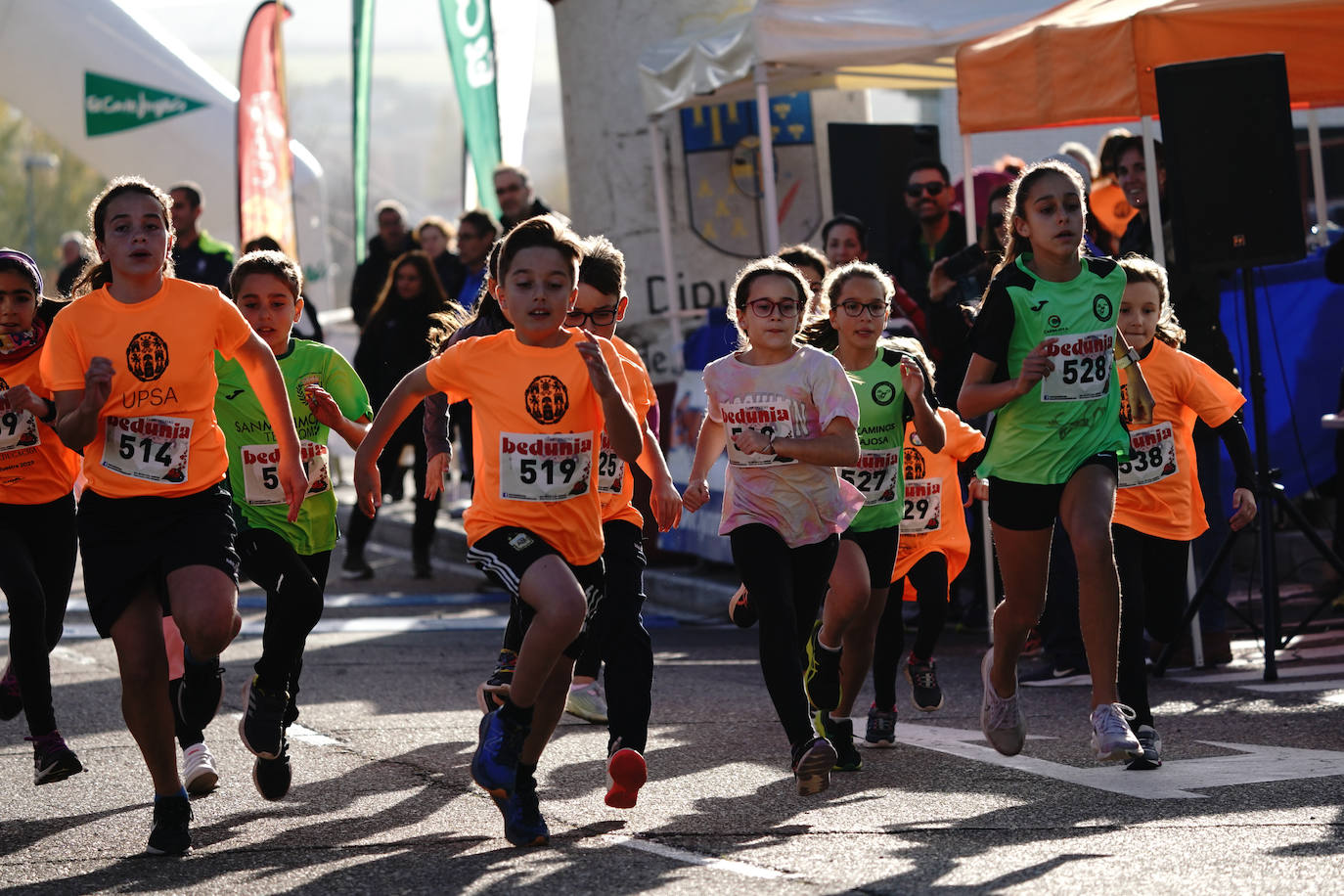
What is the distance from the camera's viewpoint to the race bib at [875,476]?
684cm

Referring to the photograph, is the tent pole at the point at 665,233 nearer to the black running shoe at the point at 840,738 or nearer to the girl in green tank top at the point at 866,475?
the girl in green tank top at the point at 866,475

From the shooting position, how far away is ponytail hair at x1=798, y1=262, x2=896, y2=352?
6.93 meters

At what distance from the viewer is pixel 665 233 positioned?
1424 cm

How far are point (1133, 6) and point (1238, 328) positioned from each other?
5.60ft

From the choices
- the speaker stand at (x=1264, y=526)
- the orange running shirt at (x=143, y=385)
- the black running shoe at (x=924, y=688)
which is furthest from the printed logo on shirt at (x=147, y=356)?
the speaker stand at (x=1264, y=526)

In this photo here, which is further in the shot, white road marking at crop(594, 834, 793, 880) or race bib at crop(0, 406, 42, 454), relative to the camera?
race bib at crop(0, 406, 42, 454)

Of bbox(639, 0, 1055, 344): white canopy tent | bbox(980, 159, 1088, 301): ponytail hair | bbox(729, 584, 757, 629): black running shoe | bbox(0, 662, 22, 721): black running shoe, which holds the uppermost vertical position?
bbox(639, 0, 1055, 344): white canopy tent

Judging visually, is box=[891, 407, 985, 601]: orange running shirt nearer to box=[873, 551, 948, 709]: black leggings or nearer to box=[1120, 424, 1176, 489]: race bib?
box=[873, 551, 948, 709]: black leggings

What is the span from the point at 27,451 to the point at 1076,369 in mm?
3448

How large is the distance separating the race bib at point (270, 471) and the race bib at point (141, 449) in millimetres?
917

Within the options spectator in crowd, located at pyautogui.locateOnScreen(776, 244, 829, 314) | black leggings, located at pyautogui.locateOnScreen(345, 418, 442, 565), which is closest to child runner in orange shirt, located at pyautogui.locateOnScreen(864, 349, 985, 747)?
spectator in crowd, located at pyautogui.locateOnScreen(776, 244, 829, 314)

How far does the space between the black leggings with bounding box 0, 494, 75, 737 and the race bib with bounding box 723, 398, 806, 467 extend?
2274mm

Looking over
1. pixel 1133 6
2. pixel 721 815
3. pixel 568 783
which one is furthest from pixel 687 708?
pixel 1133 6

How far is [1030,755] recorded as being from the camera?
6.79 meters
